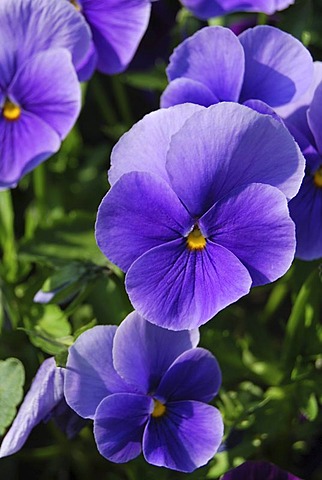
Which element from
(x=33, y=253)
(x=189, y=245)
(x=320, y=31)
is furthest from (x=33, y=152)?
(x=320, y=31)

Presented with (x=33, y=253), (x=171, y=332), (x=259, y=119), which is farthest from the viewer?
(x=33, y=253)

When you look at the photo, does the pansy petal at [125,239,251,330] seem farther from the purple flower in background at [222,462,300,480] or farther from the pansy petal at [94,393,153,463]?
the purple flower in background at [222,462,300,480]

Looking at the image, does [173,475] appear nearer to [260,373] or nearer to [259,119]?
[260,373]

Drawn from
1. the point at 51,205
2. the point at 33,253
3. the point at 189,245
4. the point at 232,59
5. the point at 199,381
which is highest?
the point at 232,59

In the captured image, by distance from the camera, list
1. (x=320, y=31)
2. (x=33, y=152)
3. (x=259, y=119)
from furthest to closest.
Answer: (x=320, y=31) → (x=33, y=152) → (x=259, y=119)

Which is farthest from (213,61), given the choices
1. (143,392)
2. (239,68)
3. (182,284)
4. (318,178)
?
(143,392)
